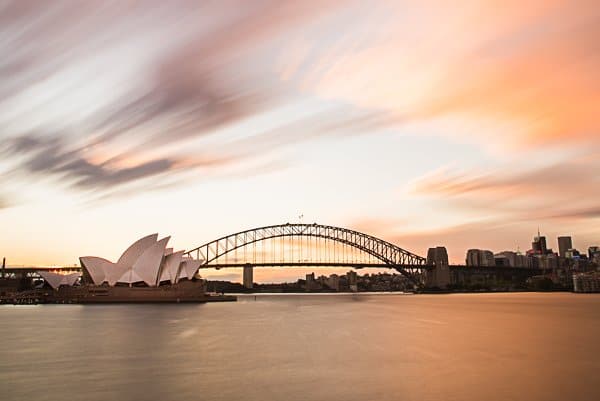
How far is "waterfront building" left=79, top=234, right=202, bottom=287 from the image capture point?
7094cm

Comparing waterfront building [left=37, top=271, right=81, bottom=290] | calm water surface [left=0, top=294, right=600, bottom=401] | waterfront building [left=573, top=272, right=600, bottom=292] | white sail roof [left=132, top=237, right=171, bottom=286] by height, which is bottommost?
waterfront building [left=573, top=272, right=600, bottom=292]

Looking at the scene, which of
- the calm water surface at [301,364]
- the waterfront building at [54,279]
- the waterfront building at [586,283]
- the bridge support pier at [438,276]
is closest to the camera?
the calm water surface at [301,364]

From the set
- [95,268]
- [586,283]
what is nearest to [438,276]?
[586,283]

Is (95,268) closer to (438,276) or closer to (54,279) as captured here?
(54,279)

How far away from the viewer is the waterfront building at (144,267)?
70.9m

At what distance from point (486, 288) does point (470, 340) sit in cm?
13937

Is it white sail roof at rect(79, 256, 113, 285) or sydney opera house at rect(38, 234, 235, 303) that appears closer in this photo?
sydney opera house at rect(38, 234, 235, 303)

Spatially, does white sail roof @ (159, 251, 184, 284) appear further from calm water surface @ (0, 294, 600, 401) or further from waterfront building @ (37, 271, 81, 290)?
calm water surface @ (0, 294, 600, 401)

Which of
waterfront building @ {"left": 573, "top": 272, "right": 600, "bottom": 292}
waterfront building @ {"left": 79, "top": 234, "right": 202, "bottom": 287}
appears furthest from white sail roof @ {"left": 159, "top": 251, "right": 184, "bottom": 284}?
waterfront building @ {"left": 573, "top": 272, "right": 600, "bottom": 292}

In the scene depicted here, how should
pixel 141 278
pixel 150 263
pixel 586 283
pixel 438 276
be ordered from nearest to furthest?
pixel 150 263, pixel 141 278, pixel 438 276, pixel 586 283

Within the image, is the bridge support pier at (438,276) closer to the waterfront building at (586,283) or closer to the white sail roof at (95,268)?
the waterfront building at (586,283)

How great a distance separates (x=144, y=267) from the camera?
72000 mm

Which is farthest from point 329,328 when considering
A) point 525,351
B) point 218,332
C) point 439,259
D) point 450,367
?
point 439,259

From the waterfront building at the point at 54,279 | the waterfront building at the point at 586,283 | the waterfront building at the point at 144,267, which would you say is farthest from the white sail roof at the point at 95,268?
the waterfront building at the point at 586,283
